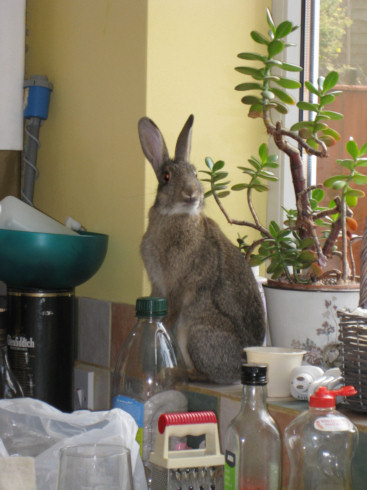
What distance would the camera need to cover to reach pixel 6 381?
1.53 meters

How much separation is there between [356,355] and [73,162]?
1.13 metres

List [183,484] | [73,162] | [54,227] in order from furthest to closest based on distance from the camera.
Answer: [73,162], [54,227], [183,484]

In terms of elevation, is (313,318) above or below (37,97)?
below

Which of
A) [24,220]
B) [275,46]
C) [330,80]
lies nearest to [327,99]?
[330,80]

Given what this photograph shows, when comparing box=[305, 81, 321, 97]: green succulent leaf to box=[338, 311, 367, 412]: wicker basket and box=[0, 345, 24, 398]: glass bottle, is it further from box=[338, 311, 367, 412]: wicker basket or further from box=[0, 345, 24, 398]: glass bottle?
box=[0, 345, 24, 398]: glass bottle

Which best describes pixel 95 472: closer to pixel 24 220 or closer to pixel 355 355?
pixel 355 355

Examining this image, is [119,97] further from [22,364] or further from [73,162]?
[22,364]

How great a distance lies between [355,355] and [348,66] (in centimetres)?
94

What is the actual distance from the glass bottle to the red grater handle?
0.56 meters

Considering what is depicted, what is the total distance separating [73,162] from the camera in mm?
2014

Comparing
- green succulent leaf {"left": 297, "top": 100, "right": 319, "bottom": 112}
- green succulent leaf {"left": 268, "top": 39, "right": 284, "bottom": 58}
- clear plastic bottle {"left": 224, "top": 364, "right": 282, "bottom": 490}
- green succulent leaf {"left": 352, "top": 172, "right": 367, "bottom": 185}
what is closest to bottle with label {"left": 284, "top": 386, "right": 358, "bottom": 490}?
clear plastic bottle {"left": 224, "top": 364, "right": 282, "bottom": 490}

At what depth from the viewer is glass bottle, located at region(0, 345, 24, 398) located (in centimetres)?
152

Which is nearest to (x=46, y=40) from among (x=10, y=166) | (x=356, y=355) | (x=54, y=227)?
(x=10, y=166)

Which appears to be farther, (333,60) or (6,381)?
(333,60)
